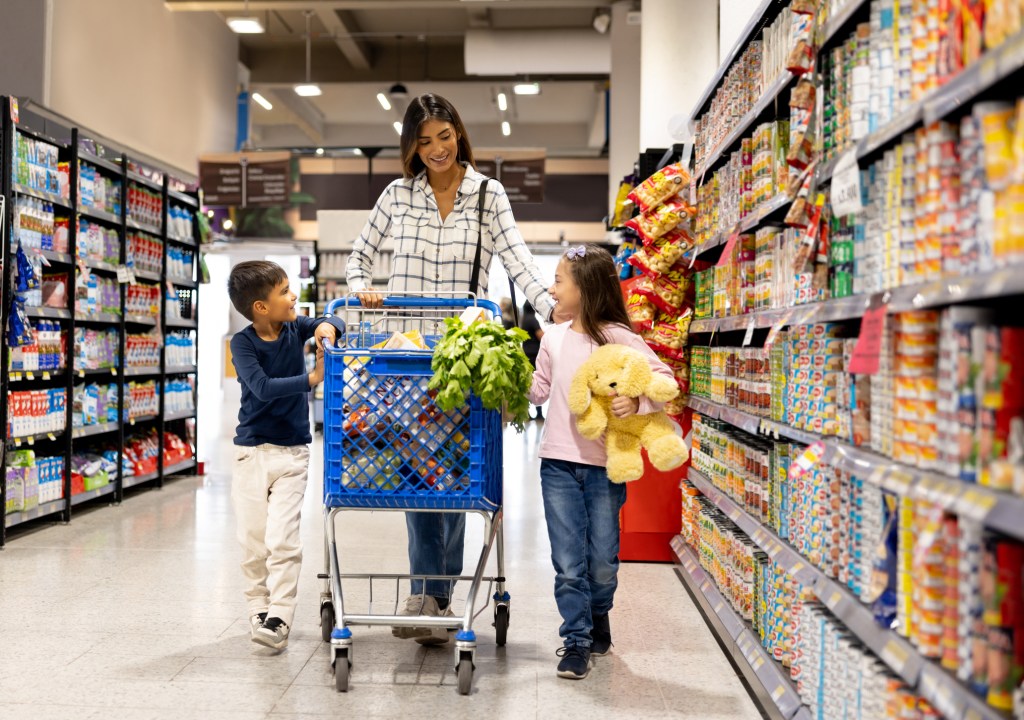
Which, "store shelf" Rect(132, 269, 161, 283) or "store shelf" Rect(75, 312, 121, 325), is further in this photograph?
"store shelf" Rect(132, 269, 161, 283)

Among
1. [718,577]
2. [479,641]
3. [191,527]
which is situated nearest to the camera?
[479,641]

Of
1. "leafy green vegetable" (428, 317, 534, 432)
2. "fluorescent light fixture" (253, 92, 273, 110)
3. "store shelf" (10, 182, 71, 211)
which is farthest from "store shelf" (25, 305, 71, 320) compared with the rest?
"fluorescent light fixture" (253, 92, 273, 110)

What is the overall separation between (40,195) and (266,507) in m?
3.12

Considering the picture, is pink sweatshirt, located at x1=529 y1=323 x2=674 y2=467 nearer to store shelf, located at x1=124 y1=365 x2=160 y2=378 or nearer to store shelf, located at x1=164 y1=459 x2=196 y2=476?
store shelf, located at x1=124 y1=365 x2=160 y2=378

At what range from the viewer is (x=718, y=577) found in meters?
3.82

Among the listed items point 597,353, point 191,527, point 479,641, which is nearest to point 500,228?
point 597,353

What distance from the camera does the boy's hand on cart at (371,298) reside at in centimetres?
317

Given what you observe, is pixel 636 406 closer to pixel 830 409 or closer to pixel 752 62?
pixel 830 409

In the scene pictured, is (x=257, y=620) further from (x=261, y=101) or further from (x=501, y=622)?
(x=261, y=101)

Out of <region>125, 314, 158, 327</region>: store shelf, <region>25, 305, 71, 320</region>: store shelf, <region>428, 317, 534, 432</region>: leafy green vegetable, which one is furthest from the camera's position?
<region>125, 314, 158, 327</region>: store shelf

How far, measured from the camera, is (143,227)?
718 cm

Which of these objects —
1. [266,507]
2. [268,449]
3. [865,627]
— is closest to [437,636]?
[266,507]

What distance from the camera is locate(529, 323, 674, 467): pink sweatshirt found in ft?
10.5

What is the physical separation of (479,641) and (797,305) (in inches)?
69.3
